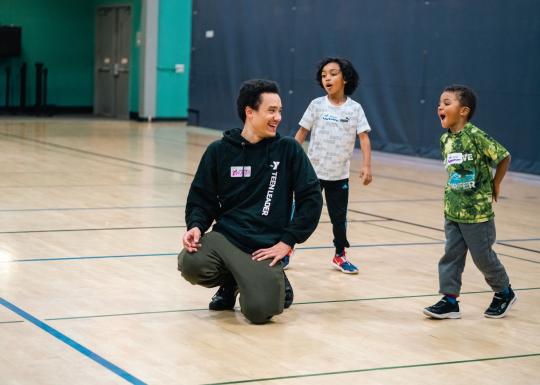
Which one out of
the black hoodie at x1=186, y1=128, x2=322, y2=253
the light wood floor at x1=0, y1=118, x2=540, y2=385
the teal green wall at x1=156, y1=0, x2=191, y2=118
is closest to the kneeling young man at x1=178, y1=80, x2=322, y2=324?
the black hoodie at x1=186, y1=128, x2=322, y2=253

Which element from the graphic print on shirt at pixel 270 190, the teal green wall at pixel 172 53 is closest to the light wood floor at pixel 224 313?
the graphic print on shirt at pixel 270 190

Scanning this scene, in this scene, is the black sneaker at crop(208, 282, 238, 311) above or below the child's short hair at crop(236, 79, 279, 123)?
below

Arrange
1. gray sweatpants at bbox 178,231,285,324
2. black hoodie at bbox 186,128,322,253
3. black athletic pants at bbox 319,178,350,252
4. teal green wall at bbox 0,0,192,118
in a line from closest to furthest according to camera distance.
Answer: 1. gray sweatpants at bbox 178,231,285,324
2. black hoodie at bbox 186,128,322,253
3. black athletic pants at bbox 319,178,350,252
4. teal green wall at bbox 0,0,192,118

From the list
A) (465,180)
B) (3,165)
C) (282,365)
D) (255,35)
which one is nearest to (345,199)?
(465,180)

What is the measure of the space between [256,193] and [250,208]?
72 millimetres

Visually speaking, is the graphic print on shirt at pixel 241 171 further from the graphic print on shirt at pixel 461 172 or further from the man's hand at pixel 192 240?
the graphic print on shirt at pixel 461 172

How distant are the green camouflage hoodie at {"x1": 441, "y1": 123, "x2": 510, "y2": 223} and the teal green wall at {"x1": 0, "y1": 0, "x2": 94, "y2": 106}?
1788 centimetres

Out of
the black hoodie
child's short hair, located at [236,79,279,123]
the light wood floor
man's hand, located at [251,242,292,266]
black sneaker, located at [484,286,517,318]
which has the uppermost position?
child's short hair, located at [236,79,279,123]

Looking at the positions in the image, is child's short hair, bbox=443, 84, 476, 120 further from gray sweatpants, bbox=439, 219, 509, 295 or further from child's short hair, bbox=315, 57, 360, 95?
child's short hair, bbox=315, 57, 360, 95

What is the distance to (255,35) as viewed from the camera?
16594 millimetres

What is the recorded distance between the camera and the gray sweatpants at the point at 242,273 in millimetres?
4211

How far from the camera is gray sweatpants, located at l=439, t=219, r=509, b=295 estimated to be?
4.41 meters

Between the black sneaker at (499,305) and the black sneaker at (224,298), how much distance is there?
3.83ft

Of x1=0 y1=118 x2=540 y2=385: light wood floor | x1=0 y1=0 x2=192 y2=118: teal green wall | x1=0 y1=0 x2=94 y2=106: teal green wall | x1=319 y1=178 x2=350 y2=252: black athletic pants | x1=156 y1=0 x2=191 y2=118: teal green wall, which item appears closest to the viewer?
x1=0 y1=118 x2=540 y2=385: light wood floor
